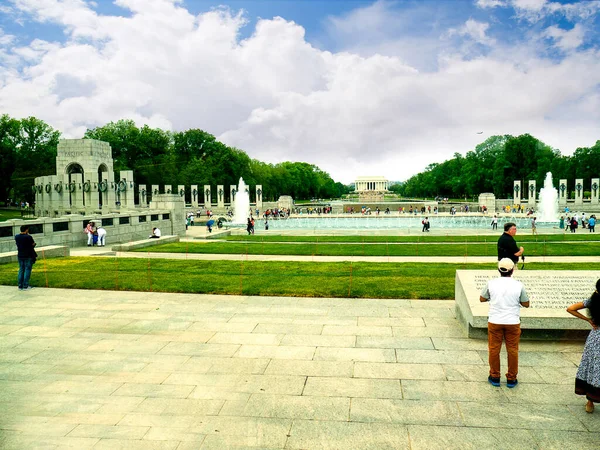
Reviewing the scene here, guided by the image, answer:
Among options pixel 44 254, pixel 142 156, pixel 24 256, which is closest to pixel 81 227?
pixel 44 254

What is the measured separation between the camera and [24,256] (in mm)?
13789

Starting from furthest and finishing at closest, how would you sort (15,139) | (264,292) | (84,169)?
(15,139) < (84,169) < (264,292)

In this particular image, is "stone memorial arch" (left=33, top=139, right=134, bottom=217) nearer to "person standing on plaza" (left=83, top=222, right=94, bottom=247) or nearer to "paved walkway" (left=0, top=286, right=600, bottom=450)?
"person standing on plaza" (left=83, top=222, right=94, bottom=247)

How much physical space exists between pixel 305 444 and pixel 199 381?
98.0 inches

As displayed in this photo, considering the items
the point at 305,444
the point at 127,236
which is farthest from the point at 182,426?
the point at 127,236

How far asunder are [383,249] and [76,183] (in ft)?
113

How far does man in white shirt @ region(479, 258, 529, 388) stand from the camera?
6.81m

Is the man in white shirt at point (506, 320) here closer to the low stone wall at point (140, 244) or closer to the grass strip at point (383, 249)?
the grass strip at point (383, 249)

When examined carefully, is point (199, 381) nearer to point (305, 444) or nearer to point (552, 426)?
point (305, 444)

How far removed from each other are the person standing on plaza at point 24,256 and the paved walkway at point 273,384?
3245mm

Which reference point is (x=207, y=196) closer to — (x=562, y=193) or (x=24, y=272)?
(x=562, y=193)

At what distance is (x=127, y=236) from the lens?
31875 millimetres

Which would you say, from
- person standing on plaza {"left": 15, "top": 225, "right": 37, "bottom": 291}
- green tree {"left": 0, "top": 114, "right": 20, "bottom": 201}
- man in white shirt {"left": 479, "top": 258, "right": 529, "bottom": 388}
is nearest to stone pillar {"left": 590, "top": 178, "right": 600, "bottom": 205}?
man in white shirt {"left": 479, "top": 258, "right": 529, "bottom": 388}

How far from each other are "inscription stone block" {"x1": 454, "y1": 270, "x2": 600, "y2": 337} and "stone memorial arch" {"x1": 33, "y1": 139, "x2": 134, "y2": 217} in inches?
1680
